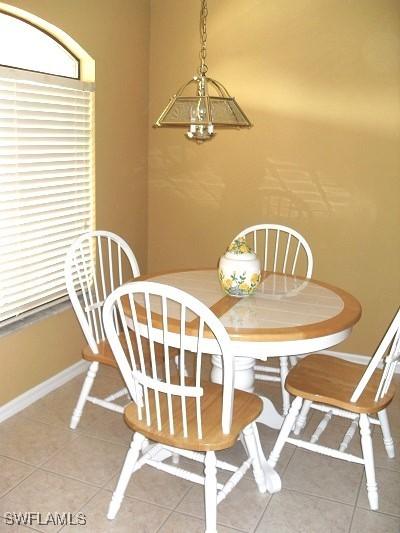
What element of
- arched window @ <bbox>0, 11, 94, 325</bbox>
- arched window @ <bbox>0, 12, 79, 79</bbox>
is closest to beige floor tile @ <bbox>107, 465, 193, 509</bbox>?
arched window @ <bbox>0, 11, 94, 325</bbox>

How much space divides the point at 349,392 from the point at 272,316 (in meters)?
0.45

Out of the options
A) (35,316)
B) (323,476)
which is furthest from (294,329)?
(35,316)

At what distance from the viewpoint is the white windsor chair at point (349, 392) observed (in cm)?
216

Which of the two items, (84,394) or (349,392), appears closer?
(349,392)

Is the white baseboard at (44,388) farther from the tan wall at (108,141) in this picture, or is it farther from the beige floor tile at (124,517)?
the beige floor tile at (124,517)

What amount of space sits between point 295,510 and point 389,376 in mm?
646

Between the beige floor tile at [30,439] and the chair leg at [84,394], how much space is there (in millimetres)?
55

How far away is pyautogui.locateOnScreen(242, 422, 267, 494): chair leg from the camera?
2201 millimetres

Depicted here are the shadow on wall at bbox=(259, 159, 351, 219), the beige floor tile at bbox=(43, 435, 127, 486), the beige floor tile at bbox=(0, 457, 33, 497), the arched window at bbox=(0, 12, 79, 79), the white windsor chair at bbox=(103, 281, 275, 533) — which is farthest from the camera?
the shadow on wall at bbox=(259, 159, 351, 219)

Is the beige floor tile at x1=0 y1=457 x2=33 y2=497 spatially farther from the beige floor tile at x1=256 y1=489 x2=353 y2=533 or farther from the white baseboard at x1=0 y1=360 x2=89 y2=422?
the beige floor tile at x1=256 y1=489 x2=353 y2=533

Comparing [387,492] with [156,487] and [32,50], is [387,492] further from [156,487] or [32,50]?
[32,50]

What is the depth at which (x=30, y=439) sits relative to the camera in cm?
265

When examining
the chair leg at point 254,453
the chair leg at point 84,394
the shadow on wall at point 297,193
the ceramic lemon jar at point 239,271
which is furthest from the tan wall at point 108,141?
the chair leg at point 254,453

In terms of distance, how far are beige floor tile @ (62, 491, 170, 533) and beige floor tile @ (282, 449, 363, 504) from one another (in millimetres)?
577
